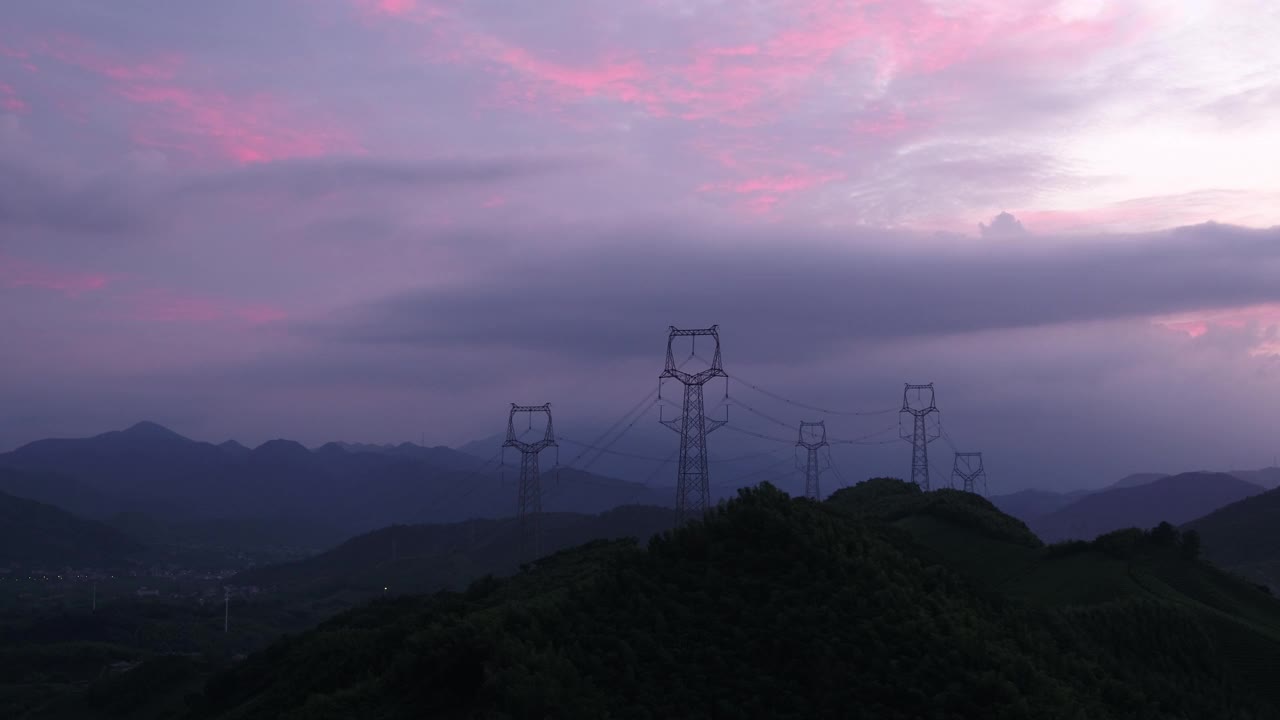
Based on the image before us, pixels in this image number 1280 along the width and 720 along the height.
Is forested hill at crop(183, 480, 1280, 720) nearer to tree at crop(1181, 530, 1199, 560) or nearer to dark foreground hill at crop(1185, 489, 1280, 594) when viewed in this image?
tree at crop(1181, 530, 1199, 560)

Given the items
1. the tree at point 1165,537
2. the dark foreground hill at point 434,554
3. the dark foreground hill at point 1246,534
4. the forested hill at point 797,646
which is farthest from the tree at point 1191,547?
the dark foreground hill at point 434,554

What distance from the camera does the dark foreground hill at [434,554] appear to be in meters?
122

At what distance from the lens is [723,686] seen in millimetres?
22578

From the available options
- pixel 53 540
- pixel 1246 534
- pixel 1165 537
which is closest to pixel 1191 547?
pixel 1165 537

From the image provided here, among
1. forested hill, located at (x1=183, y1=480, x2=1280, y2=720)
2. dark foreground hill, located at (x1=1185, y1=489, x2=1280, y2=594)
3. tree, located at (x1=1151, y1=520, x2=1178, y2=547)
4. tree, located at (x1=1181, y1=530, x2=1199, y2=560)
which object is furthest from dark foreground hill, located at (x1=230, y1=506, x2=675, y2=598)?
forested hill, located at (x1=183, y1=480, x2=1280, y2=720)

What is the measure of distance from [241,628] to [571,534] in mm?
52137

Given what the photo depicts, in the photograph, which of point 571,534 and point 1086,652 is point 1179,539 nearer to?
point 1086,652

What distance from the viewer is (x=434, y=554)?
141500 mm

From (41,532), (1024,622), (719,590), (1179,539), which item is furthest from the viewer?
(41,532)

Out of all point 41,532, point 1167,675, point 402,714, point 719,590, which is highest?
point 719,590

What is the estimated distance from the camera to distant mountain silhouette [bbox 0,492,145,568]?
531 ft

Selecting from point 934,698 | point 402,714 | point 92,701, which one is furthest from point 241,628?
point 934,698

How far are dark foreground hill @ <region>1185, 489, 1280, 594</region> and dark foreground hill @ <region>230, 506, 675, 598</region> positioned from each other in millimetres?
62319

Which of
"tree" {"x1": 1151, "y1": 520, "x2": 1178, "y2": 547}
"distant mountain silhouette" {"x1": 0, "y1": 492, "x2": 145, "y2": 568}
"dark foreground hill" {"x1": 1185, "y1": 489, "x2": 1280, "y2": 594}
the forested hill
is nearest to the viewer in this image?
the forested hill
